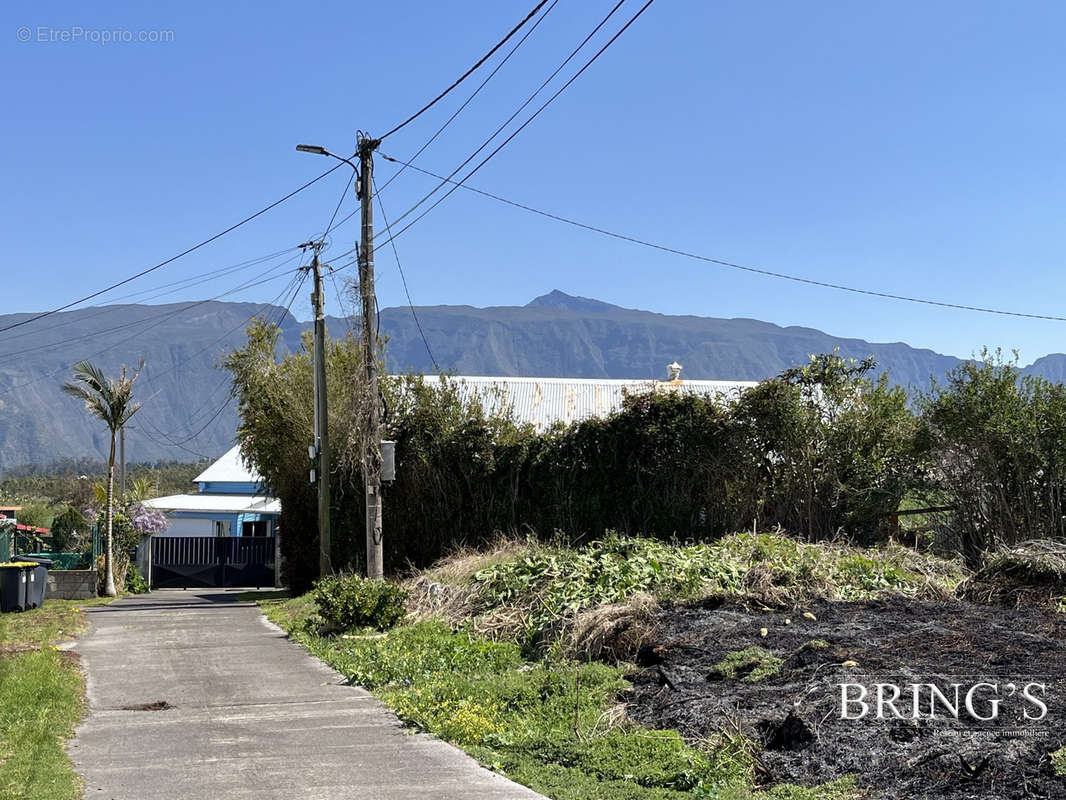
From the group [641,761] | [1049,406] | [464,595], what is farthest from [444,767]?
[1049,406]

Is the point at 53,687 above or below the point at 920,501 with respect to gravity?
below

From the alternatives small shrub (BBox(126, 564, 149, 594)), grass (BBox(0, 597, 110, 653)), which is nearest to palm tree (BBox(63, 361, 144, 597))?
small shrub (BBox(126, 564, 149, 594))

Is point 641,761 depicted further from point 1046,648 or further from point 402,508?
point 402,508

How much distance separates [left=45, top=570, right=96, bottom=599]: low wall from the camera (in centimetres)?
2766

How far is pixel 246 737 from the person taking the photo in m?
9.55

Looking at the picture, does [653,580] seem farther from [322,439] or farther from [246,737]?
[322,439]

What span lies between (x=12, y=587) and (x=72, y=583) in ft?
17.9

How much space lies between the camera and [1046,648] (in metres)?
9.45

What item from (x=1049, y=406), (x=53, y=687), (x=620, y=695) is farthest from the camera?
(x=1049, y=406)

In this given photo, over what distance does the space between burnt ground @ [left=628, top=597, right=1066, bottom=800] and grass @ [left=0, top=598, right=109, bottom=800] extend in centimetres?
454

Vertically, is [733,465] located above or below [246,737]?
above

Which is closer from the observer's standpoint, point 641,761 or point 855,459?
point 641,761

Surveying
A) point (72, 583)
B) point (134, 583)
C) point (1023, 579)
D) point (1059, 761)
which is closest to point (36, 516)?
point (134, 583)

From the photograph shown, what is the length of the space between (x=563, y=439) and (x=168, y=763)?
14301 mm
